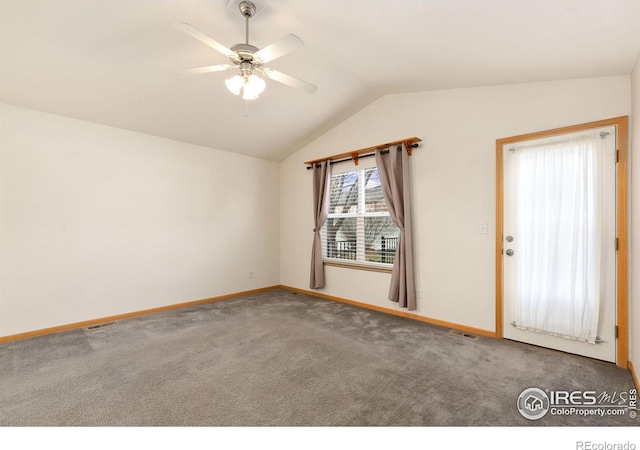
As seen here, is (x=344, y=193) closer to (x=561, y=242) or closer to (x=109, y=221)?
(x=561, y=242)

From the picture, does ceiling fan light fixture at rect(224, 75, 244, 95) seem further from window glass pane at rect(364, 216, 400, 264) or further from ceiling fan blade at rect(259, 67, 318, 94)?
window glass pane at rect(364, 216, 400, 264)

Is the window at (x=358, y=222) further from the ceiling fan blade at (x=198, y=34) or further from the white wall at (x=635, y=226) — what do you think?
the ceiling fan blade at (x=198, y=34)

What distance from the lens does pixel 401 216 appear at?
3775mm

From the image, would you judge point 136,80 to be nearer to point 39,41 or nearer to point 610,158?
point 39,41

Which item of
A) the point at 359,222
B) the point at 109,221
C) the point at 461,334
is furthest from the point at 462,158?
the point at 109,221

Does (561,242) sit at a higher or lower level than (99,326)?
higher

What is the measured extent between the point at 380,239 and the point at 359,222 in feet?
1.52

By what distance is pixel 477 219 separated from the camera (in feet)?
10.6

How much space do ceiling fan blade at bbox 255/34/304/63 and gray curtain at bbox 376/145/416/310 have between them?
2202 millimetres

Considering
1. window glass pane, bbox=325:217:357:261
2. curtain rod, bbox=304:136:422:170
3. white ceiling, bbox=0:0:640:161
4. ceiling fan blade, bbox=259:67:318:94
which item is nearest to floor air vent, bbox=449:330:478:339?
window glass pane, bbox=325:217:357:261

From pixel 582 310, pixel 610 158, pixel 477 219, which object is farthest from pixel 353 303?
pixel 610 158

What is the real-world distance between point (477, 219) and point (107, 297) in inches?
185

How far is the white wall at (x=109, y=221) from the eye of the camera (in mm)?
3139

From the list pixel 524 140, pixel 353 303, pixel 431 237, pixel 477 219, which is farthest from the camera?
pixel 353 303
